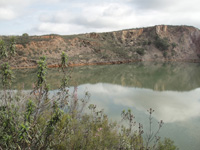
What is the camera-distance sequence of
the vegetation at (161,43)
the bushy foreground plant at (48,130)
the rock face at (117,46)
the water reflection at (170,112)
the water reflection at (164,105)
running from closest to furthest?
the bushy foreground plant at (48,130) < the water reflection at (170,112) < the water reflection at (164,105) < the rock face at (117,46) < the vegetation at (161,43)

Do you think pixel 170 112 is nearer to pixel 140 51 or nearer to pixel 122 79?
pixel 122 79

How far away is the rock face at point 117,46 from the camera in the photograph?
1511 inches

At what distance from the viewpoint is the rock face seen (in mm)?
38381

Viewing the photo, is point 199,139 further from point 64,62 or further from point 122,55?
point 122,55

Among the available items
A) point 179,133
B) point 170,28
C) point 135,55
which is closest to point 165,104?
point 179,133

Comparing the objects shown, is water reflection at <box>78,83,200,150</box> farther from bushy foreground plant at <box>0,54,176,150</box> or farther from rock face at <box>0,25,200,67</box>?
rock face at <box>0,25,200,67</box>

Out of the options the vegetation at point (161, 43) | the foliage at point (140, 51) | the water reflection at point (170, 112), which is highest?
the vegetation at point (161, 43)

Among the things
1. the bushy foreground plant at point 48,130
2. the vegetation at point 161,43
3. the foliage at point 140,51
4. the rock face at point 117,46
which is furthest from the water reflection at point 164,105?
the vegetation at point 161,43

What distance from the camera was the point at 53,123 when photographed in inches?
162

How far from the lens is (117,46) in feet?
189

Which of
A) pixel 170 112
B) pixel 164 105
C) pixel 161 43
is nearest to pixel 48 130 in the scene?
pixel 170 112

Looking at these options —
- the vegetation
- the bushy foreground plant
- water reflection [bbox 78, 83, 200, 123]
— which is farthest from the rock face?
the bushy foreground plant

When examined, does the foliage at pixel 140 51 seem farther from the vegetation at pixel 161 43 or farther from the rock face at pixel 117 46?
the vegetation at pixel 161 43

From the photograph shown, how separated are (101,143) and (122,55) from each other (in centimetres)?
4729
